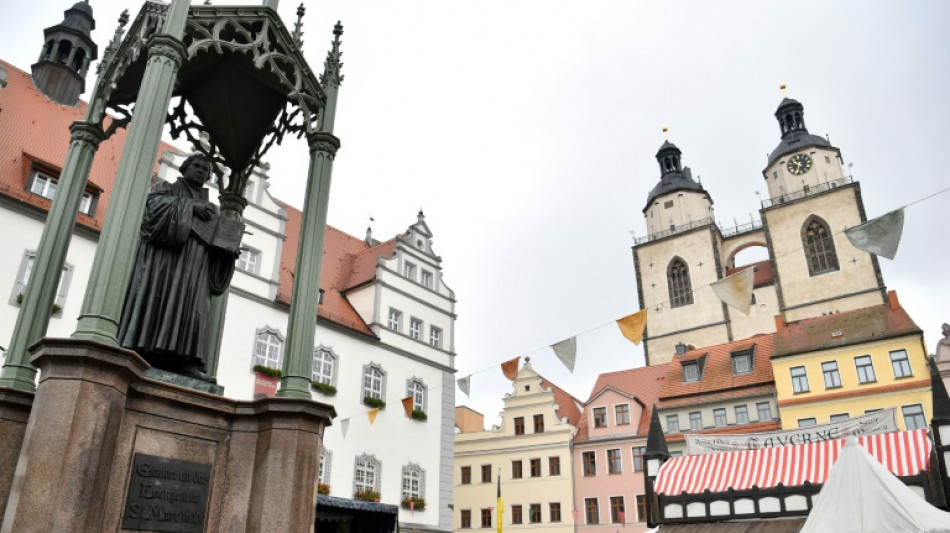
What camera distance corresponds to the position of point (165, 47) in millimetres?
4914

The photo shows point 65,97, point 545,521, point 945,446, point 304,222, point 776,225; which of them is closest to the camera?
point 304,222

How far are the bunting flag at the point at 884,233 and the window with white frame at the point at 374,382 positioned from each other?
15.8 meters

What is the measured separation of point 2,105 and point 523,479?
25.7m

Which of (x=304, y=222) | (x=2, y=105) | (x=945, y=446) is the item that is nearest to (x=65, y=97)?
(x=2, y=105)

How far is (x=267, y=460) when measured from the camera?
175 inches

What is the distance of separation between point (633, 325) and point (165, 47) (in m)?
11.0

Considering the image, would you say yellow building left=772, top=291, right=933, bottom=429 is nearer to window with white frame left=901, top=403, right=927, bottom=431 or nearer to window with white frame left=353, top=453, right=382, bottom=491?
window with white frame left=901, top=403, right=927, bottom=431

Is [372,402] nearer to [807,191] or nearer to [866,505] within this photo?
[866,505]

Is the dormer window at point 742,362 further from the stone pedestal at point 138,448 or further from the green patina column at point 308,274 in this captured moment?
the stone pedestal at point 138,448

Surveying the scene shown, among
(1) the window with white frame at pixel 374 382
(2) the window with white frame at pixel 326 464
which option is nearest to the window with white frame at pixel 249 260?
(1) the window with white frame at pixel 374 382

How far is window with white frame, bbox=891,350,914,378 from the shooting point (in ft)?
83.5

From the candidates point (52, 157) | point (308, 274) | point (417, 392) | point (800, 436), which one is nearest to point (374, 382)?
point (417, 392)

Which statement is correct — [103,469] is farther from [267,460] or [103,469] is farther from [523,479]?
[523,479]

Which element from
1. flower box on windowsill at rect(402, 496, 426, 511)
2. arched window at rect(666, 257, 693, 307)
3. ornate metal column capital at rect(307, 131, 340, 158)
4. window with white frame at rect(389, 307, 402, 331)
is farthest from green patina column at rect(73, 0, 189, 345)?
arched window at rect(666, 257, 693, 307)
